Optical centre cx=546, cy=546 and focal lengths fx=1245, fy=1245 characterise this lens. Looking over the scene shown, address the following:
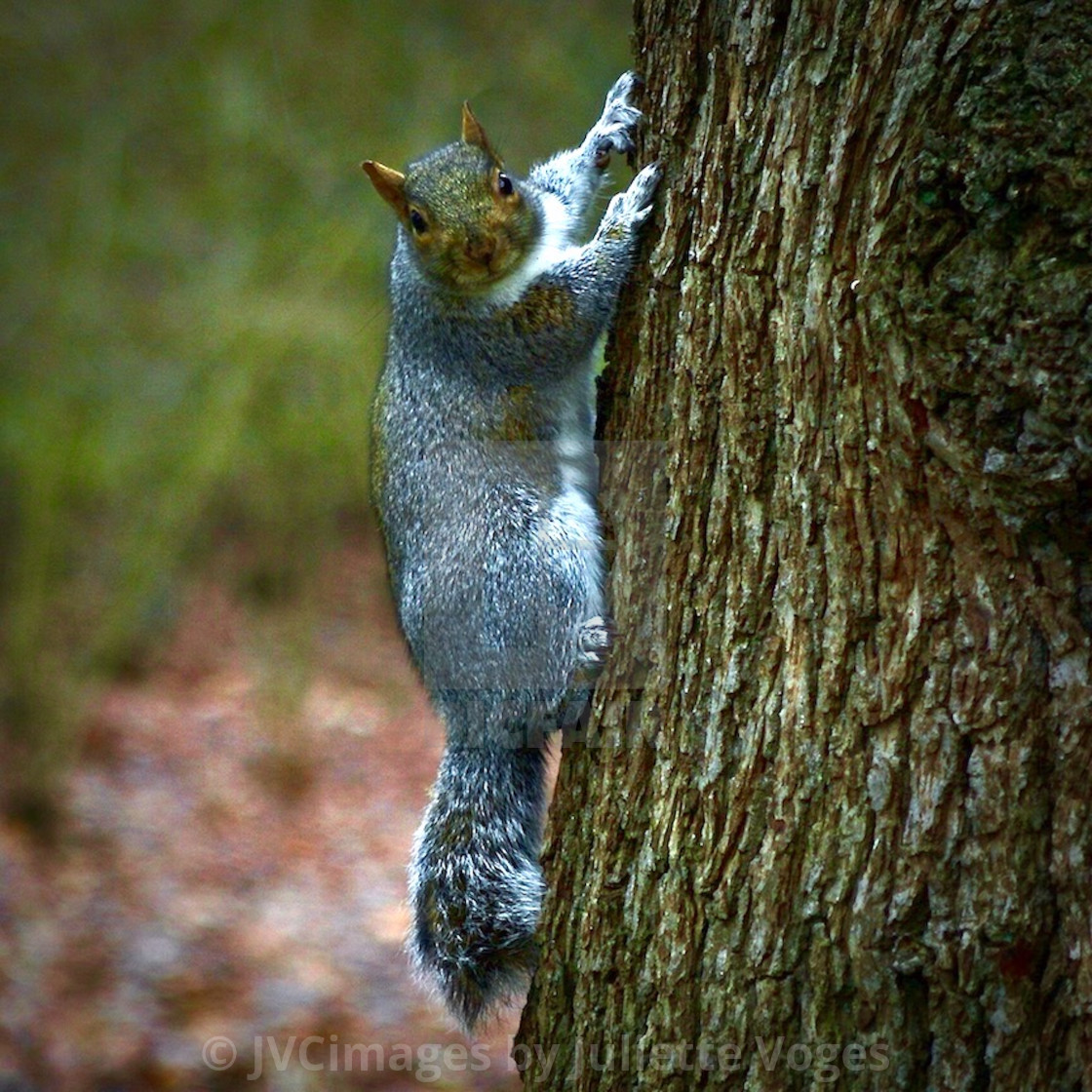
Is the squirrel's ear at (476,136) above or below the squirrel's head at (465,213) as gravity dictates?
above

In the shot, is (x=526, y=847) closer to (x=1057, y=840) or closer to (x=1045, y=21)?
(x=1057, y=840)

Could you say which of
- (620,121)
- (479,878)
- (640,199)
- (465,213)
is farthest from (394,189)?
(479,878)

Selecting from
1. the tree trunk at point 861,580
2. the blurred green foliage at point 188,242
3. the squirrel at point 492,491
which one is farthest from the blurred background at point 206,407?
the tree trunk at point 861,580

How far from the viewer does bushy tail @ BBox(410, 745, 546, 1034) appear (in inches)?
94.7

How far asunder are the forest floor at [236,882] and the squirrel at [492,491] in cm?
93

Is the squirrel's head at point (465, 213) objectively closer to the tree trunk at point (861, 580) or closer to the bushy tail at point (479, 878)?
the tree trunk at point (861, 580)

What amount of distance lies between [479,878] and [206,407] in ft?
16.4

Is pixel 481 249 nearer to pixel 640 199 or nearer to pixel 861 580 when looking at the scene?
pixel 640 199

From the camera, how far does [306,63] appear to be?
684 cm

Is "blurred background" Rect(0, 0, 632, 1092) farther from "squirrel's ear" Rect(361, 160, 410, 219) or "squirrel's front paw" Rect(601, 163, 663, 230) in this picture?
"squirrel's front paw" Rect(601, 163, 663, 230)

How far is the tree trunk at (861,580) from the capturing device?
171 cm

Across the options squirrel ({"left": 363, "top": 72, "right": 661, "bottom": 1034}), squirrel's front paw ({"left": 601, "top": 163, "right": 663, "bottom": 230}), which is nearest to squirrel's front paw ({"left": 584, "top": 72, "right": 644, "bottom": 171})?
squirrel ({"left": 363, "top": 72, "right": 661, "bottom": 1034})

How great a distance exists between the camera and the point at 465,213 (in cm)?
293

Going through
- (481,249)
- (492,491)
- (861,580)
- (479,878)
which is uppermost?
(481,249)
